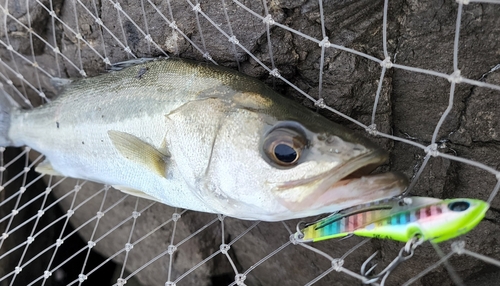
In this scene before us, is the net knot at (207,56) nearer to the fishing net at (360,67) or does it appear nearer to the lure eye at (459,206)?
the fishing net at (360,67)

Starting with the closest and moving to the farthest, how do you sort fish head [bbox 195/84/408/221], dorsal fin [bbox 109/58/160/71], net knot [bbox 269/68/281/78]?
fish head [bbox 195/84/408/221], net knot [bbox 269/68/281/78], dorsal fin [bbox 109/58/160/71]

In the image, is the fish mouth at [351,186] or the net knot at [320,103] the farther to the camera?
the net knot at [320,103]

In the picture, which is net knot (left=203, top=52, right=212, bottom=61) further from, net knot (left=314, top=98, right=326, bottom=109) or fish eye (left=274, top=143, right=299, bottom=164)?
fish eye (left=274, top=143, right=299, bottom=164)

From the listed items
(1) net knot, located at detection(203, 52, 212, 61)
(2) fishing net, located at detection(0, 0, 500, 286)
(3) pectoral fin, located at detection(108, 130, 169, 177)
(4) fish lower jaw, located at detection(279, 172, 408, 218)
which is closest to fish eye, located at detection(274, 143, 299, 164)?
(4) fish lower jaw, located at detection(279, 172, 408, 218)

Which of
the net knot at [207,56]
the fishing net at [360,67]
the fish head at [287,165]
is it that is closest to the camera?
the fish head at [287,165]

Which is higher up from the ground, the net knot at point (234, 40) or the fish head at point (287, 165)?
the net knot at point (234, 40)

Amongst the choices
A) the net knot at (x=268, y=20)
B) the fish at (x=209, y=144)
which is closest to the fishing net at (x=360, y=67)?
the net knot at (x=268, y=20)

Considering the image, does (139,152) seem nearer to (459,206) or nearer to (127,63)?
(127,63)
